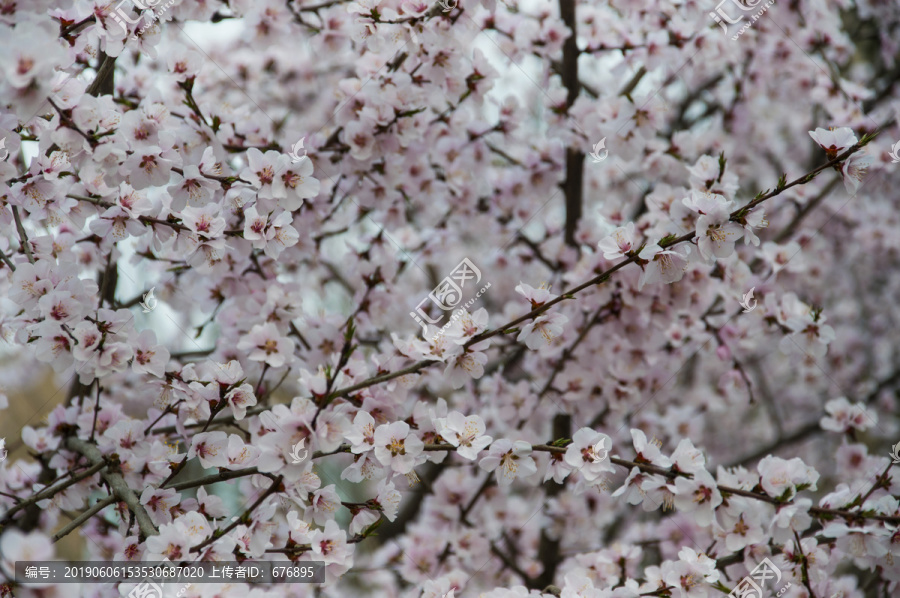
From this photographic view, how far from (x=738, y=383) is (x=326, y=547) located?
2.36 metres

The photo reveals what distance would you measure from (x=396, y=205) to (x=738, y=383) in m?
2.01

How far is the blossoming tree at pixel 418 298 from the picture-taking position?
198 cm

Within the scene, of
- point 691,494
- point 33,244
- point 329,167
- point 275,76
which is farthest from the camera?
point 275,76

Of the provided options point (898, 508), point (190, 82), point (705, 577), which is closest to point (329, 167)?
point (190, 82)

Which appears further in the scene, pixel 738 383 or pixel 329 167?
pixel 738 383

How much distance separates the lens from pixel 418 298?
12.1ft

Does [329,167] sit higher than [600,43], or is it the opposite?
[600,43]

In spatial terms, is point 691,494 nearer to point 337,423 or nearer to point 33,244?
point 337,423

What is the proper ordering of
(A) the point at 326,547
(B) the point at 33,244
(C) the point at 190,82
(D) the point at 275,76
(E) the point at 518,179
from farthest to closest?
(D) the point at 275,76, (E) the point at 518,179, (C) the point at 190,82, (B) the point at 33,244, (A) the point at 326,547

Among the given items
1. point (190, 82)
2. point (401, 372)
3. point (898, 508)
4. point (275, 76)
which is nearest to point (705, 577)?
point (898, 508)

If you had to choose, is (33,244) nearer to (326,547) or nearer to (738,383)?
(326,547)

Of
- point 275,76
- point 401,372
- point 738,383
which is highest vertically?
point 401,372

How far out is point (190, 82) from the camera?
2430 millimetres

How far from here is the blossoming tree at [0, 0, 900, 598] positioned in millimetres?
1983
